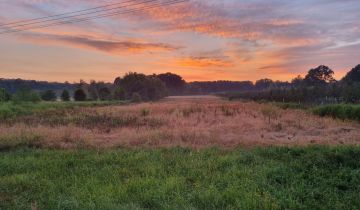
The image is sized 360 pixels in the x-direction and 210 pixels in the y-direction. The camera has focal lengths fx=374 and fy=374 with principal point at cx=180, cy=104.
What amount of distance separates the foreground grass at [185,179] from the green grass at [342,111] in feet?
65.1

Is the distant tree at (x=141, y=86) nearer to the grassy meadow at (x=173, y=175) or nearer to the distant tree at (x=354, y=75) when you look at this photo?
the distant tree at (x=354, y=75)

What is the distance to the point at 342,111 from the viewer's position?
32562 mm

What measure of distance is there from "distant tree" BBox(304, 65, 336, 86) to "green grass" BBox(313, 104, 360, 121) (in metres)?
56.5

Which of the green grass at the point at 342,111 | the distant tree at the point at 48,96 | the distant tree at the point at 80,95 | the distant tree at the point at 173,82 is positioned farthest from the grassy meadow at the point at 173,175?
the distant tree at the point at 173,82

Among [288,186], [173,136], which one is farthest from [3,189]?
[173,136]

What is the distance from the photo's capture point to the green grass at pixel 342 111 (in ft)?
99.7

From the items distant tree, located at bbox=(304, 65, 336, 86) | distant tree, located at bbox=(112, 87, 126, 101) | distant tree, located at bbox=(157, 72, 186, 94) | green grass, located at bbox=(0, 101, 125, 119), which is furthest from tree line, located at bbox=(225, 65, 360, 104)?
distant tree, located at bbox=(157, 72, 186, 94)

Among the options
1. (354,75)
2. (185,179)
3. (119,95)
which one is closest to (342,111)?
(185,179)

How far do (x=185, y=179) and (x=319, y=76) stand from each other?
88.1 m

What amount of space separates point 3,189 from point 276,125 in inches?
689

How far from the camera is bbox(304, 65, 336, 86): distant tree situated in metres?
89.2

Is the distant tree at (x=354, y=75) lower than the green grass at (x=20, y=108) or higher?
higher

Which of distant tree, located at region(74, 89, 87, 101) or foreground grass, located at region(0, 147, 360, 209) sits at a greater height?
distant tree, located at region(74, 89, 87, 101)

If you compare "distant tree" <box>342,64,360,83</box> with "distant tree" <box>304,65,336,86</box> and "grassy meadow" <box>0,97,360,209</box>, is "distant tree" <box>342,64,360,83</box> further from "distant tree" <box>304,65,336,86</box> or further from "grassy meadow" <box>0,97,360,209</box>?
"grassy meadow" <box>0,97,360,209</box>
